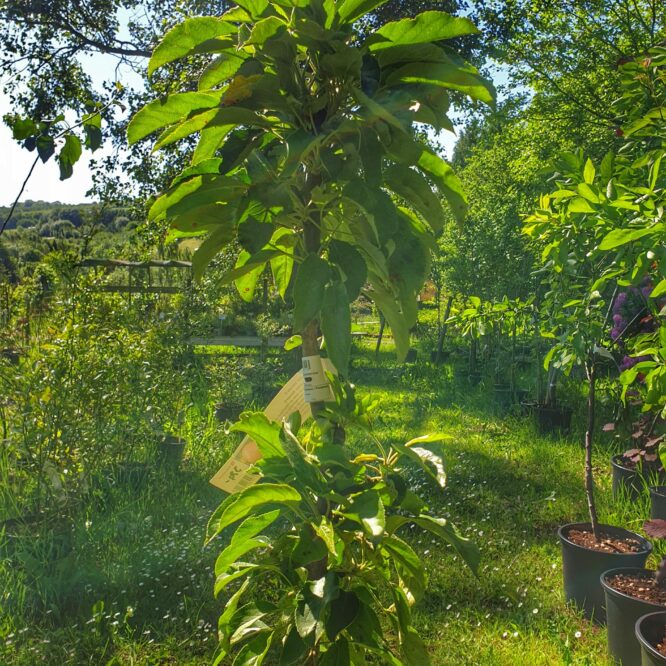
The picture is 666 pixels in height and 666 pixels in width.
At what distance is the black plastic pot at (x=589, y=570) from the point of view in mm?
2574

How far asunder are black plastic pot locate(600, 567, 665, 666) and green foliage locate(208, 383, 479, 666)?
1316 mm

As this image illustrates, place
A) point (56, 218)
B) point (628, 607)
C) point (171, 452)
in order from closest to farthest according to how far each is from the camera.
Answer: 1. point (628, 607)
2. point (171, 452)
3. point (56, 218)

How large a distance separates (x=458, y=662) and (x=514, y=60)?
7311 millimetres

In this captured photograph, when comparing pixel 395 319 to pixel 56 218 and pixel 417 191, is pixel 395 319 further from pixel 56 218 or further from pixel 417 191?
pixel 56 218

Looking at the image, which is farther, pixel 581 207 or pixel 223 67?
pixel 581 207

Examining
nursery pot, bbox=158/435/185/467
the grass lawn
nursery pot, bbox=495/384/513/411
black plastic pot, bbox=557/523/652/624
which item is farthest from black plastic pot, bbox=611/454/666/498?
nursery pot, bbox=158/435/185/467

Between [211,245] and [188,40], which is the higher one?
[188,40]

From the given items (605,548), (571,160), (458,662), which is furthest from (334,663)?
(605,548)

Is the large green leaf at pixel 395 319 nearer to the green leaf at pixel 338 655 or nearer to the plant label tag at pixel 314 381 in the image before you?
the plant label tag at pixel 314 381

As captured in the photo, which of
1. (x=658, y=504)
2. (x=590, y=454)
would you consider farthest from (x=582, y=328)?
(x=658, y=504)

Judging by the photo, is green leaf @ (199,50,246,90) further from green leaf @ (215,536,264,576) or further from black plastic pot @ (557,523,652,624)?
black plastic pot @ (557,523,652,624)

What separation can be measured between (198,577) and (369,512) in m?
2.22

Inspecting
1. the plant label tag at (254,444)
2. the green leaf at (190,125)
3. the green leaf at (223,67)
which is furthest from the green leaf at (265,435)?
the green leaf at (223,67)

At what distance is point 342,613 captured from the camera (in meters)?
1.07
